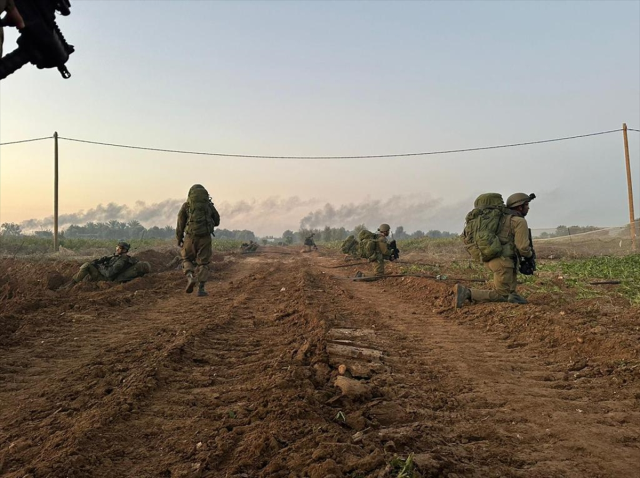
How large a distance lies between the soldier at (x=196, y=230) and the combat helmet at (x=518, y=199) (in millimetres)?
Result: 6008

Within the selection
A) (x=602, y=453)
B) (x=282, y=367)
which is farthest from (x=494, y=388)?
(x=282, y=367)

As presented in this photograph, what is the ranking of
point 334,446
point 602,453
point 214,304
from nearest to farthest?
1. point 334,446
2. point 602,453
3. point 214,304

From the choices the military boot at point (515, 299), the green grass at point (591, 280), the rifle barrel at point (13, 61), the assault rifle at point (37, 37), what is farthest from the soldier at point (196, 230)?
the green grass at point (591, 280)

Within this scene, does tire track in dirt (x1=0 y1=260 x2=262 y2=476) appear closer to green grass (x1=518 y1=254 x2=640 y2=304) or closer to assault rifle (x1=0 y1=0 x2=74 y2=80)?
assault rifle (x1=0 y1=0 x2=74 y2=80)

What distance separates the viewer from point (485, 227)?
6863 mm

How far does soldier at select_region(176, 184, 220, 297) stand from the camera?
27.8 ft

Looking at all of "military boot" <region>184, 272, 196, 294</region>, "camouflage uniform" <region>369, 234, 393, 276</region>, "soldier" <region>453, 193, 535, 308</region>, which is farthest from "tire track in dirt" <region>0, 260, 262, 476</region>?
"camouflage uniform" <region>369, 234, 393, 276</region>

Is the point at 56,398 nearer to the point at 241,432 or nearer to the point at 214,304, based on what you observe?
the point at 241,432

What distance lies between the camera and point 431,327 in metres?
5.76

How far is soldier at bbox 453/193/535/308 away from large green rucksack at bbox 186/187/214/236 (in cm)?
530

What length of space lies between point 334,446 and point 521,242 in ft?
18.6

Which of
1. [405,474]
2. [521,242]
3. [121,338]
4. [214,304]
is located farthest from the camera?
[214,304]

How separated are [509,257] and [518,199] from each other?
108 centimetres

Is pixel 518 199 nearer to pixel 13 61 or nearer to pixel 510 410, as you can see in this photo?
pixel 510 410
